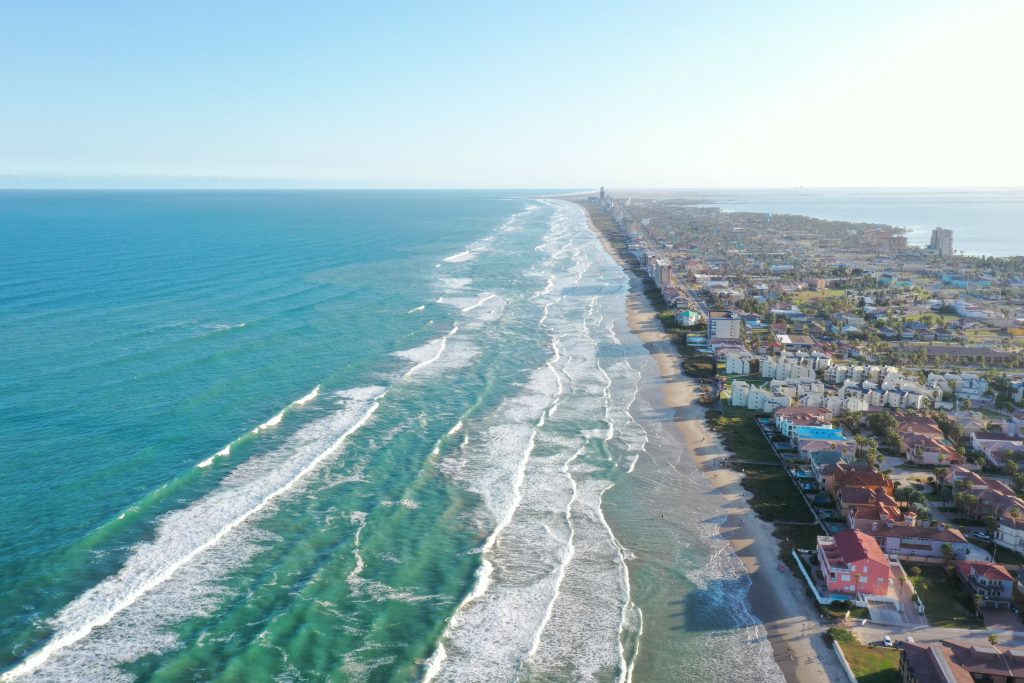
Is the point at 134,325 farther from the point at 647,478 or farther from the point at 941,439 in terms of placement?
the point at 941,439

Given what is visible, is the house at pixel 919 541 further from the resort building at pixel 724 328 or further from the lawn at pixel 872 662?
the resort building at pixel 724 328

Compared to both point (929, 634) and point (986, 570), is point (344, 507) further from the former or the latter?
point (986, 570)

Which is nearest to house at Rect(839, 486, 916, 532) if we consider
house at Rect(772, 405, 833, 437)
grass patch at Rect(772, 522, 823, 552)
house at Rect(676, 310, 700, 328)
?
grass patch at Rect(772, 522, 823, 552)

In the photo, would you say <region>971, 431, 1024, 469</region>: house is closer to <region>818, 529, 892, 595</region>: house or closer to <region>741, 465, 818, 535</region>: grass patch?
<region>741, 465, 818, 535</region>: grass patch

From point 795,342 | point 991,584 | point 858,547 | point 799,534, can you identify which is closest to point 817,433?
point 799,534

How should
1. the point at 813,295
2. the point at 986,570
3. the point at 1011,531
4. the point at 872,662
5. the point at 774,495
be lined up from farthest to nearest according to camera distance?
1. the point at 813,295
2. the point at 774,495
3. the point at 1011,531
4. the point at 986,570
5. the point at 872,662
